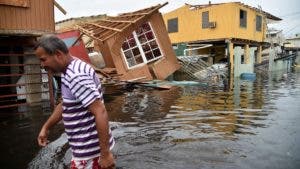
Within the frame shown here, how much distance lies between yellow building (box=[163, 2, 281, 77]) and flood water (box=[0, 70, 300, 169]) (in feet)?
64.0

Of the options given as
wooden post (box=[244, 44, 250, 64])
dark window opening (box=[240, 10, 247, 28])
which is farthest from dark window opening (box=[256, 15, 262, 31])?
dark window opening (box=[240, 10, 247, 28])

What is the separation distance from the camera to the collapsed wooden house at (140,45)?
69.8 ft

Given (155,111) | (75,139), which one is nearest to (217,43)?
(155,111)

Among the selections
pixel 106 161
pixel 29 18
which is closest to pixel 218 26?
pixel 29 18

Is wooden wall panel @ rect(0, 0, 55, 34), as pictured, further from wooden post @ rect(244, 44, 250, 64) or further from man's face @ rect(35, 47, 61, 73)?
wooden post @ rect(244, 44, 250, 64)

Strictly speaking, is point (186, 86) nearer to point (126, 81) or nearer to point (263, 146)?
point (126, 81)

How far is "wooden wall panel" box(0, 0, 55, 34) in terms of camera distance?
438 inches

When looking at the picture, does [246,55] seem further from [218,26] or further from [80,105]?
[80,105]

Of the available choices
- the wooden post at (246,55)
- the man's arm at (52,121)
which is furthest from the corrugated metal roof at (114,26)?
the man's arm at (52,121)

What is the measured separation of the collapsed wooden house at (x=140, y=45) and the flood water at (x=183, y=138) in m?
9.20

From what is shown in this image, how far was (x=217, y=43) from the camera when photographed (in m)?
35.1

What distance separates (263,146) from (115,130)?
3693 mm

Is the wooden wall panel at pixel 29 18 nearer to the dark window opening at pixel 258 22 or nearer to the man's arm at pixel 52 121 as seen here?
the man's arm at pixel 52 121

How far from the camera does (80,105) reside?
2.91 meters
